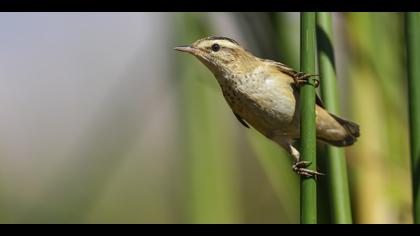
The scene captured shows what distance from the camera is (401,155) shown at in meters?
1.96

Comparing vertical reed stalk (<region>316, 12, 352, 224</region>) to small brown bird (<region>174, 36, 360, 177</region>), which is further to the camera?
small brown bird (<region>174, 36, 360, 177</region>)

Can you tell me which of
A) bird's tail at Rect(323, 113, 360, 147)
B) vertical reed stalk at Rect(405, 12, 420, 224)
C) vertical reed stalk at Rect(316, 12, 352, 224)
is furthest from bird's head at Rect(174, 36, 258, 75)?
vertical reed stalk at Rect(405, 12, 420, 224)

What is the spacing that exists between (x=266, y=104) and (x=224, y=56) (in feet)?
0.70

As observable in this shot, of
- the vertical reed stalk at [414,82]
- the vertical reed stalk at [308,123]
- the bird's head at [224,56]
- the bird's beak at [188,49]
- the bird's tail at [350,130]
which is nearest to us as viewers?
the vertical reed stalk at [308,123]

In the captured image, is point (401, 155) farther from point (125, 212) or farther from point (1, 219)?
point (125, 212)

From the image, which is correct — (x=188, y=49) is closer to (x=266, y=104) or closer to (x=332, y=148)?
(x=266, y=104)

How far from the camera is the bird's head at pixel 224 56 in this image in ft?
6.15

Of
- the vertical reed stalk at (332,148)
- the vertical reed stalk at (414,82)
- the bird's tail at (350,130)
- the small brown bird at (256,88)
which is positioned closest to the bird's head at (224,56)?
the small brown bird at (256,88)

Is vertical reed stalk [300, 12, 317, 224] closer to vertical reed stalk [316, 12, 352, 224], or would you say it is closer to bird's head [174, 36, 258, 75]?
vertical reed stalk [316, 12, 352, 224]

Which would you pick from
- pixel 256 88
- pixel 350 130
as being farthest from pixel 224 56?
pixel 350 130

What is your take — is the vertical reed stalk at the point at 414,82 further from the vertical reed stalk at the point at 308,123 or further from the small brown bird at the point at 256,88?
the small brown bird at the point at 256,88

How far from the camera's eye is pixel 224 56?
190 centimetres

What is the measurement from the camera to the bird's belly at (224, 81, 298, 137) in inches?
71.7
